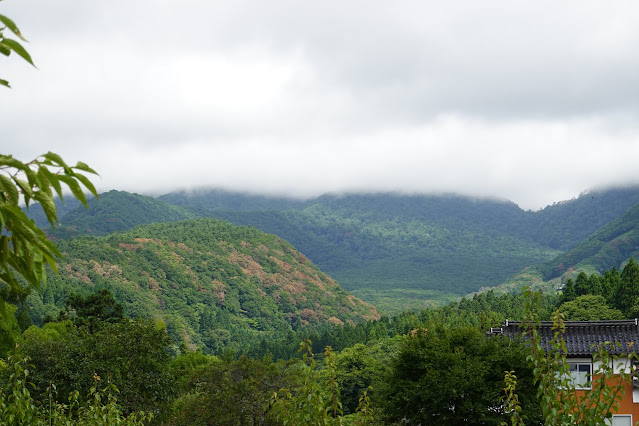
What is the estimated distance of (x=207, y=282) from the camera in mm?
131375

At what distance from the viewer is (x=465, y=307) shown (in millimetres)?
97500

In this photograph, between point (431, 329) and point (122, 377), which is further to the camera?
point (431, 329)

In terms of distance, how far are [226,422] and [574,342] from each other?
48.4 ft

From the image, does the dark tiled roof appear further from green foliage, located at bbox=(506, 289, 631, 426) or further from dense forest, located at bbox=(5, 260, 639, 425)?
green foliage, located at bbox=(506, 289, 631, 426)

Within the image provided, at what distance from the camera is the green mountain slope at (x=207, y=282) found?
350 feet

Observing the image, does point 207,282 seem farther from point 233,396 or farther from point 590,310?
point 233,396

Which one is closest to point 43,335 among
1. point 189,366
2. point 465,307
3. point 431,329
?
point 189,366

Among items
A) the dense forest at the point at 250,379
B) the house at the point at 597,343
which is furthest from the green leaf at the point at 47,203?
the house at the point at 597,343

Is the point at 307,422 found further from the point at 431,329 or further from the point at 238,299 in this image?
the point at 238,299

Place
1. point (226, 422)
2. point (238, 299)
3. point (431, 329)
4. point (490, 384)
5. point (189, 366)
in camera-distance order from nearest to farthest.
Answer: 1. point (490, 384)
2. point (226, 422)
3. point (431, 329)
4. point (189, 366)
5. point (238, 299)

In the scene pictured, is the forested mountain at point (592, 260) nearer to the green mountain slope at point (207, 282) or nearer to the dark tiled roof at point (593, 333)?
the green mountain slope at point (207, 282)

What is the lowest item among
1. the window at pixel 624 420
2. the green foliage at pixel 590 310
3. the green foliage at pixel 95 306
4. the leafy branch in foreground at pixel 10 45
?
the green foliage at pixel 590 310

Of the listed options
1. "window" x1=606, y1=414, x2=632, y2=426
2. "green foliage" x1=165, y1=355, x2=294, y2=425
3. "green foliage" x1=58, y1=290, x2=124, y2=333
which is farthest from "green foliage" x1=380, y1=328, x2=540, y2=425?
"green foliage" x1=58, y1=290, x2=124, y2=333

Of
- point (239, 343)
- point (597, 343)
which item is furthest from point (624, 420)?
point (239, 343)
